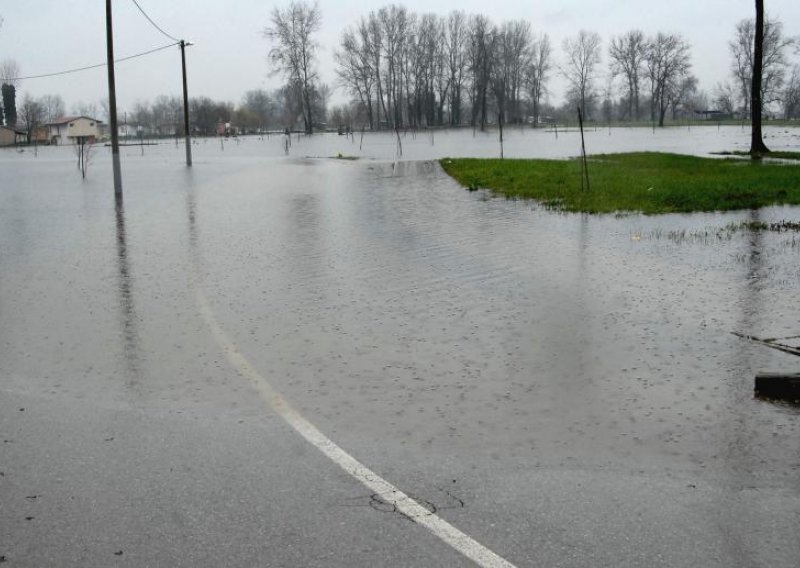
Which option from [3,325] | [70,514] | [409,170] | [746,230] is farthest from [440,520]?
[409,170]

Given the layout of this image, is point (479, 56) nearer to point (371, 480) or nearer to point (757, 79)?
point (757, 79)

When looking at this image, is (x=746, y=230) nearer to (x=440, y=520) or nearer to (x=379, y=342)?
(x=379, y=342)

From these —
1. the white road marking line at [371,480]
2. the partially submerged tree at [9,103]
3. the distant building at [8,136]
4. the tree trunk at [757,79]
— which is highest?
the partially submerged tree at [9,103]

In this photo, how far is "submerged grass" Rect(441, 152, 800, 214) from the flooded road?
13.6 feet

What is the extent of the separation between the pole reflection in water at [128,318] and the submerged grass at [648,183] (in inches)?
341

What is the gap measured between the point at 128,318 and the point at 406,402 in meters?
3.96

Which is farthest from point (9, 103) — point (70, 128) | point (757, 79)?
point (757, 79)

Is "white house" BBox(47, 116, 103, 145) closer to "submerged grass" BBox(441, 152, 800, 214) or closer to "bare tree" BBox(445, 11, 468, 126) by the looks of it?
"bare tree" BBox(445, 11, 468, 126)

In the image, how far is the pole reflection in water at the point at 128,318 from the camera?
273 inches

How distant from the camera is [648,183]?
2091 centimetres

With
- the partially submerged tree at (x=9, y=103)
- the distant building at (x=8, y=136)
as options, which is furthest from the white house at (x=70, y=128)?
the distant building at (x=8, y=136)

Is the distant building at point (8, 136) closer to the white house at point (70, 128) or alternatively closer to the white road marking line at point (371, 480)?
the white house at point (70, 128)

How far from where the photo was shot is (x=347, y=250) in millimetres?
12914

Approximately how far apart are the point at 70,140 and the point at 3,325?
145267 mm
